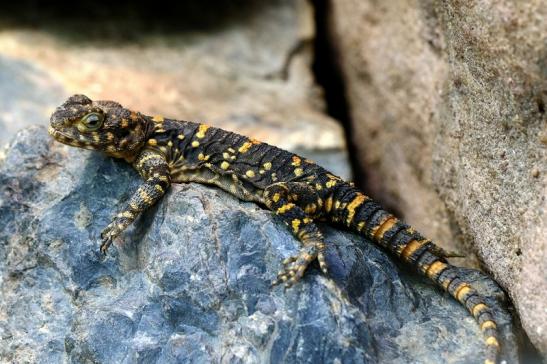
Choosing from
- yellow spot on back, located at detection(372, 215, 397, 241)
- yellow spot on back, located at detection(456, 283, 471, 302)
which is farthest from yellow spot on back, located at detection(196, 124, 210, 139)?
yellow spot on back, located at detection(456, 283, 471, 302)

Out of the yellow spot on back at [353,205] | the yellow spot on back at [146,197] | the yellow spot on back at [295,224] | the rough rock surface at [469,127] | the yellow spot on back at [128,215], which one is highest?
the rough rock surface at [469,127]

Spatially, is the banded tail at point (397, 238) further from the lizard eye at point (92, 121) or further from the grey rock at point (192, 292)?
the lizard eye at point (92, 121)

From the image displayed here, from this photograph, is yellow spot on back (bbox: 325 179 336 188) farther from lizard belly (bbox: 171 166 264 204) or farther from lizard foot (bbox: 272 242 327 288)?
lizard foot (bbox: 272 242 327 288)

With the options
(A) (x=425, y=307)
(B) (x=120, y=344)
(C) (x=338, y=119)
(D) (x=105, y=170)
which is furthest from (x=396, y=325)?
(C) (x=338, y=119)

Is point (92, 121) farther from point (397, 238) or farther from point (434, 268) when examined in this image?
point (434, 268)

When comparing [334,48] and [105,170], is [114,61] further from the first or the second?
[105,170]

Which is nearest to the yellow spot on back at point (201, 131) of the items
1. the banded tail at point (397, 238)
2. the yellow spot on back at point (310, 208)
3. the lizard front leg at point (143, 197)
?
the lizard front leg at point (143, 197)
